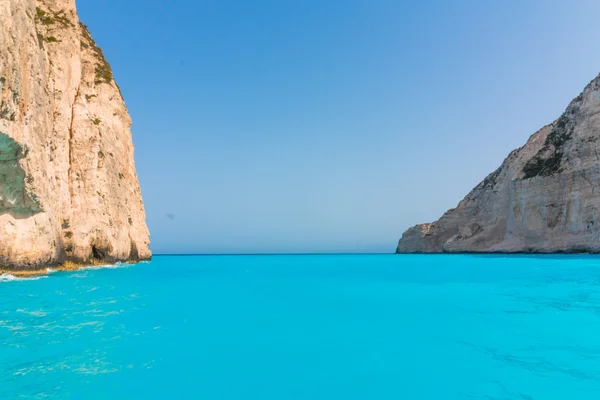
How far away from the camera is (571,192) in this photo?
5119 cm

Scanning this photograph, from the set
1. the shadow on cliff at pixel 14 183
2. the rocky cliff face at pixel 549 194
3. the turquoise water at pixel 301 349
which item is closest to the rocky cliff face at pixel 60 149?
the shadow on cliff at pixel 14 183

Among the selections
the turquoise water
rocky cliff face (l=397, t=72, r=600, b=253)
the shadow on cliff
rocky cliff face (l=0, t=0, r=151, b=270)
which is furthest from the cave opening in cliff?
rocky cliff face (l=397, t=72, r=600, b=253)

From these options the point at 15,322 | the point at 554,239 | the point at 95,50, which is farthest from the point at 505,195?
the point at 15,322

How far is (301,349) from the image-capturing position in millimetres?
7684

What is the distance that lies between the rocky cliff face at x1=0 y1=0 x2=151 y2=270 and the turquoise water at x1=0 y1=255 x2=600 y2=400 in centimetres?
972

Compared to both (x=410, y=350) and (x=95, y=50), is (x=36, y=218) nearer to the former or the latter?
(x=410, y=350)

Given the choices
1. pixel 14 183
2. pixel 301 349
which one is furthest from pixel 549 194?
pixel 14 183

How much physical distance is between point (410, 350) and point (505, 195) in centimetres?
7076

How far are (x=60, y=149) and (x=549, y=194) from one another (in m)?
63.2

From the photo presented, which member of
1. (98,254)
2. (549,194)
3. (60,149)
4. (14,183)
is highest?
(60,149)

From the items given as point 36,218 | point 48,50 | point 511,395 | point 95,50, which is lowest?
point 511,395

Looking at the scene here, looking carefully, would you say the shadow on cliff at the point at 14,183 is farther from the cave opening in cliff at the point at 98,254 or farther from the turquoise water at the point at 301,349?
the cave opening in cliff at the point at 98,254

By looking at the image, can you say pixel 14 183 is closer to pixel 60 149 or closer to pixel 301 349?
pixel 60 149

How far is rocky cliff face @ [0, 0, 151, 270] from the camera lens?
65.3ft
